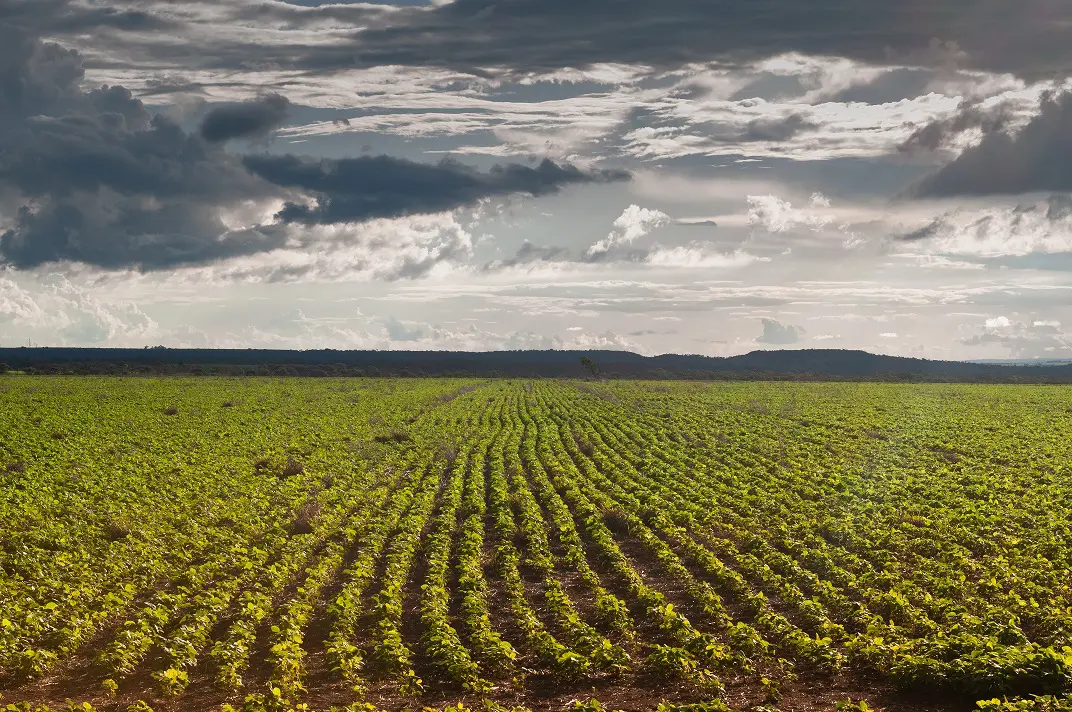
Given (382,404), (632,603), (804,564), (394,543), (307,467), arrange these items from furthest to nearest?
(382,404) → (307,467) → (394,543) → (804,564) → (632,603)

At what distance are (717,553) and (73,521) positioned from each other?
50.9 feet

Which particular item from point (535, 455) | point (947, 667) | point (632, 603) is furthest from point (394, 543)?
point (535, 455)

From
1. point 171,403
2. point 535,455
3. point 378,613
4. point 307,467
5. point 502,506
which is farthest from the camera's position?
point 171,403

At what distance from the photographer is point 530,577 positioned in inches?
728

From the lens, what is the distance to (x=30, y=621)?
45.2ft

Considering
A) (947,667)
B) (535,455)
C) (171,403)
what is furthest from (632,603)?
(171,403)

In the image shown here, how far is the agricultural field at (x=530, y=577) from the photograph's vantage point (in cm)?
1222

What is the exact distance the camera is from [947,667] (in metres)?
11.9

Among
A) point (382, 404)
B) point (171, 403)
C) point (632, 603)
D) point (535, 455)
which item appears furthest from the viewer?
point (382, 404)

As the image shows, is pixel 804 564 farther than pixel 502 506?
No

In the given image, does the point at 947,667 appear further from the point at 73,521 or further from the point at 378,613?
the point at 73,521

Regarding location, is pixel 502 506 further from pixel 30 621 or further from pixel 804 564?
pixel 30 621

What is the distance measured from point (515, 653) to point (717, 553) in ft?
27.5

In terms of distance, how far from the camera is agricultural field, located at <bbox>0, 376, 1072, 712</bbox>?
12219 millimetres
